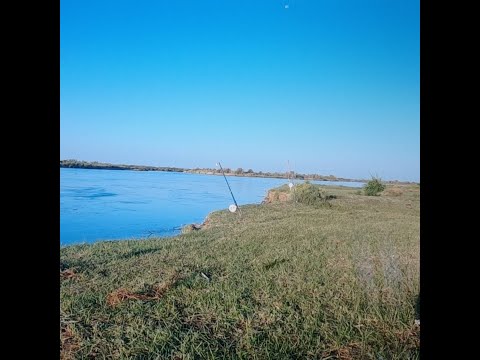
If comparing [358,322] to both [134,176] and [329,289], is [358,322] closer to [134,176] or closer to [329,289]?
[329,289]

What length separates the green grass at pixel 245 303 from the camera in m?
1.53

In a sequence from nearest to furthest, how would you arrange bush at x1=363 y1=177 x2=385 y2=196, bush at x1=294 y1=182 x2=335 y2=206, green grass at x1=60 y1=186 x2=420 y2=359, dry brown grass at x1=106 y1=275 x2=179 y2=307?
green grass at x1=60 y1=186 x2=420 y2=359
dry brown grass at x1=106 y1=275 x2=179 y2=307
bush at x1=294 y1=182 x2=335 y2=206
bush at x1=363 y1=177 x2=385 y2=196

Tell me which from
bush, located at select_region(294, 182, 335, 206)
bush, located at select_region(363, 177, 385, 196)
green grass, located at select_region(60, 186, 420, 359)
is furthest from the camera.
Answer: bush, located at select_region(363, 177, 385, 196)

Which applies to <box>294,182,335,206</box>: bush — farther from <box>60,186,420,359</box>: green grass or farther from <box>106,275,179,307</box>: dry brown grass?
<box>106,275,179,307</box>: dry brown grass

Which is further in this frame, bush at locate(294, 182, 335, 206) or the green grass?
bush at locate(294, 182, 335, 206)

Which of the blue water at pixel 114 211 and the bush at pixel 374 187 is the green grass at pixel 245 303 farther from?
the bush at pixel 374 187

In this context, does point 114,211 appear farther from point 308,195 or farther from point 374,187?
point 374,187

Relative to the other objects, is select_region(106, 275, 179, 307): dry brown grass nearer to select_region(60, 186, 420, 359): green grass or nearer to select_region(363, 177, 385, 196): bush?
select_region(60, 186, 420, 359): green grass

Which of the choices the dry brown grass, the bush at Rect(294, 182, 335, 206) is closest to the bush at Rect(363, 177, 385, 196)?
the bush at Rect(294, 182, 335, 206)

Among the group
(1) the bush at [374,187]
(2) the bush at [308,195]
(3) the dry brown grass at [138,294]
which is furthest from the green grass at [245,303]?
(1) the bush at [374,187]

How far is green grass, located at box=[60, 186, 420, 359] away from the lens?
5.00 ft
